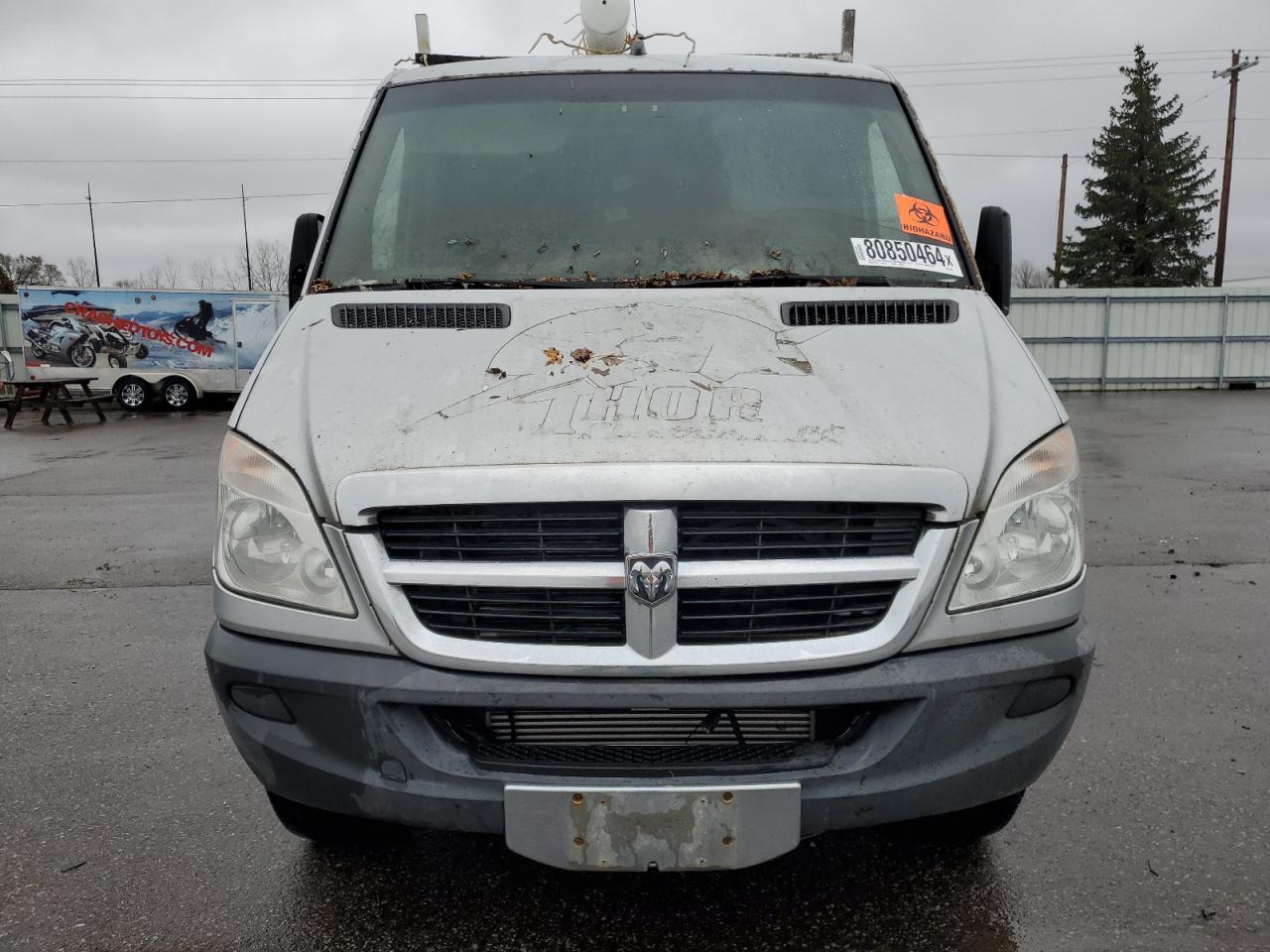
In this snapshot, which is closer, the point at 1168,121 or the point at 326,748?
the point at 326,748

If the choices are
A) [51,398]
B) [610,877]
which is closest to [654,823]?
[610,877]

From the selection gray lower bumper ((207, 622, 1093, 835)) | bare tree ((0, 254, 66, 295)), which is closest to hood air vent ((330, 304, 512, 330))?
gray lower bumper ((207, 622, 1093, 835))

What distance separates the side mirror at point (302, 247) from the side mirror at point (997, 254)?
214 centimetres

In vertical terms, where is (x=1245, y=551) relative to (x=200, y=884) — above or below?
below

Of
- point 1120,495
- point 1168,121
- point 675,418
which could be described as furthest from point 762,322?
point 1168,121

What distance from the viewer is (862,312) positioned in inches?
102

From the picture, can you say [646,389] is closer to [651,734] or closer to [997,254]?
[651,734]

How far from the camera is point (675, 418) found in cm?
216

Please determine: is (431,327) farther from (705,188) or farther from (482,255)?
(705,188)

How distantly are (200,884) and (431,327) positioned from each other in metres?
1.57

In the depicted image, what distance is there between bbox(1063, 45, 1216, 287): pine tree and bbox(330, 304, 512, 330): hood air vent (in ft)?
125

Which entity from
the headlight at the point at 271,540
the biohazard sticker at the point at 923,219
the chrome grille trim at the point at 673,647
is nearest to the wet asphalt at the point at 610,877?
the chrome grille trim at the point at 673,647

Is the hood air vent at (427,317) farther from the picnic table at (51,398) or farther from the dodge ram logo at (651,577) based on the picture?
the picnic table at (51,398)

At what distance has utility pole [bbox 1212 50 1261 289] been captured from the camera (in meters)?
29.5
